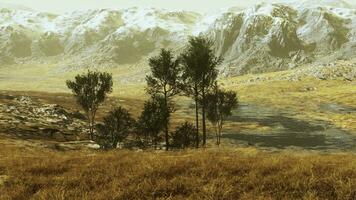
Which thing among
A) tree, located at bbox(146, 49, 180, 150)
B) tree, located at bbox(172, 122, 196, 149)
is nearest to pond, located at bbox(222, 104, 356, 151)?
tree, located at bbox(172, 122, 196, 149)

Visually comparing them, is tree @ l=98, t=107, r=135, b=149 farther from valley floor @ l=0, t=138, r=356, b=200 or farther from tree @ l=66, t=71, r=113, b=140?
valley floor @ l=0, t=138, r=356, b=200

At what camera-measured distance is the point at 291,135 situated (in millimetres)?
97625

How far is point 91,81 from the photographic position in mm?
72125

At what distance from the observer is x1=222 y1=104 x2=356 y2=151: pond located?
281ft

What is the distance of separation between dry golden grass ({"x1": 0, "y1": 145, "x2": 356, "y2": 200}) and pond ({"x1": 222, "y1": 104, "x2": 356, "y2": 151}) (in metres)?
74.3

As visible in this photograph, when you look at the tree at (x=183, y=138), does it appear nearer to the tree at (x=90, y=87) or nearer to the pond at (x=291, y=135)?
the tree at (x=90, y=87)

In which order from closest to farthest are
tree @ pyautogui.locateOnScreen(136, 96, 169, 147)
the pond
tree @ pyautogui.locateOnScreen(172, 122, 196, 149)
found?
tree @ pyautogui.locateOnScreen(136, 96, 169, 147), tree @ pyautogui.locateOnScreen(172, 122, 196, 149), the pond

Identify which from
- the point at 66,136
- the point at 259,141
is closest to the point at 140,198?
the point at 66,136

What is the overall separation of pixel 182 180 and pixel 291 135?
3598 inches

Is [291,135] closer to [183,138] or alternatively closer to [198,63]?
[183,138]

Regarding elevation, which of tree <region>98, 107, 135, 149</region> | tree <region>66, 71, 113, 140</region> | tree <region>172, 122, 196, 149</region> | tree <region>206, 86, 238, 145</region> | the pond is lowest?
the pond

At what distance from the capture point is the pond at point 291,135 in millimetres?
85625

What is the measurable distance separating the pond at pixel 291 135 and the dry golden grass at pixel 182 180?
7432cm

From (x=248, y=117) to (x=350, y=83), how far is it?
88254 mm
